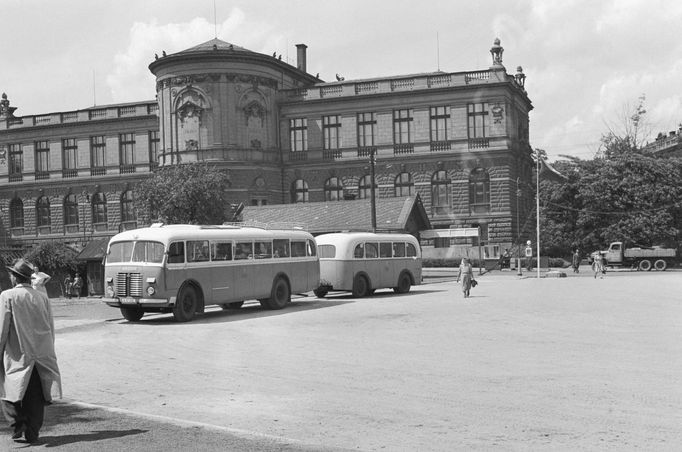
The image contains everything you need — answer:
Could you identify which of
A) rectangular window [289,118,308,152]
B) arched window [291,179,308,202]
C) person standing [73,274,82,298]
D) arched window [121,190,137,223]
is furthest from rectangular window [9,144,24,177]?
person standing [73,274,82,298]

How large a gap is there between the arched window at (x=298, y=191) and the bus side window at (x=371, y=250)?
4321 cm

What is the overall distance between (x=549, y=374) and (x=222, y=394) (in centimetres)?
447

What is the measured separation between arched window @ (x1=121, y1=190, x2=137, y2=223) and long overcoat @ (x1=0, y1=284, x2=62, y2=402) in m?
70.8

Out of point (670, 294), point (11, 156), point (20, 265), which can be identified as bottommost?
point (670, 294)

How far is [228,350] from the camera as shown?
49.8 ft

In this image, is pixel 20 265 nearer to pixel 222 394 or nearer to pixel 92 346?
pixel 222 394

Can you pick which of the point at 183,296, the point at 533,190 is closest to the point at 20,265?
the point at 183,296

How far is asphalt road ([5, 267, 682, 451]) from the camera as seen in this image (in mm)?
7957

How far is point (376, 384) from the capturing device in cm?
1102

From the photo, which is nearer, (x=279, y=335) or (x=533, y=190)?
(x=279, y=335)

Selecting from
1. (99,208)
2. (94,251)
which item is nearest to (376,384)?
(94,251)

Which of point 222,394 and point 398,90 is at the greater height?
point 398,90

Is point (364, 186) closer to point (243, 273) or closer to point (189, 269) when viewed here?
point (243, 273)

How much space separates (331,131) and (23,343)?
67.3 m
